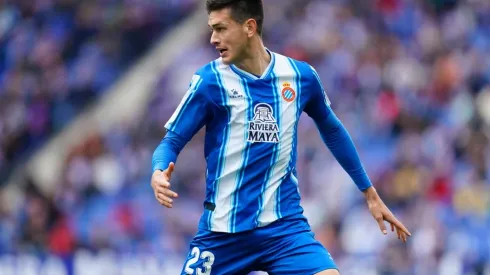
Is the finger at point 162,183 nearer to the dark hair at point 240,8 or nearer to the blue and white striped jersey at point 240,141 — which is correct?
the blue and white striped jersey at point 240,141

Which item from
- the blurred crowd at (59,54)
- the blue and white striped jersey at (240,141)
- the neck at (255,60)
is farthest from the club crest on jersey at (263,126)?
the blurred crowd at (59,54)

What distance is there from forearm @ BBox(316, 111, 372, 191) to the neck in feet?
1.69

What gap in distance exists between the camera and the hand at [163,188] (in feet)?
18.7

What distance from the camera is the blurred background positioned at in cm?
1220

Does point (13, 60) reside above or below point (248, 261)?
above

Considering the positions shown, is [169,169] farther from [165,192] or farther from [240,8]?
[240,8]

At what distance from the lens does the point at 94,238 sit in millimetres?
12672

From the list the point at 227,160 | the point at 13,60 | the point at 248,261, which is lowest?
the point at 248,261

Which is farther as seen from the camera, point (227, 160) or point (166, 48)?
point (166, 48)

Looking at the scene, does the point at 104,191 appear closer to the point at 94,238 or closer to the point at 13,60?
the point at 94,238

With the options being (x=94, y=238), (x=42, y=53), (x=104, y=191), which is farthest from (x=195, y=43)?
(x=94, y=238)

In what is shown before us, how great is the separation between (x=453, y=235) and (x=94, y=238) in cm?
391

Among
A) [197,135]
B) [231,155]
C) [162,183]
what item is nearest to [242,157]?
[231,155]

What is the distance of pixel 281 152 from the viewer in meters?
6.37
